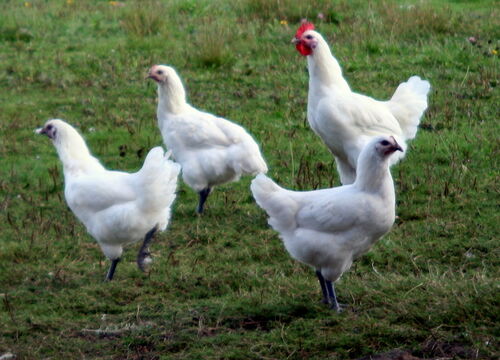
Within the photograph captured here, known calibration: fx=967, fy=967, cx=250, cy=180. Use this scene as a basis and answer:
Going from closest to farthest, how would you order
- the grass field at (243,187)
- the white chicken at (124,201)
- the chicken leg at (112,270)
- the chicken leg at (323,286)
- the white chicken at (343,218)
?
the grass field at (243,187)
the white chicken at (343,218)
the chicken leg at (323,286)
the white chicken at (124,201)
the chicken leg at (112,270)

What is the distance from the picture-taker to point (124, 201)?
7043 millimetres

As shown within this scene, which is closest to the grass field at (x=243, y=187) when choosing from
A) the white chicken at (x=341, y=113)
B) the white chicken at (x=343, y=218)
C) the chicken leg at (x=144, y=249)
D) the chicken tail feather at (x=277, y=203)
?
Answer: the chicken leg at (x=144, y=249)

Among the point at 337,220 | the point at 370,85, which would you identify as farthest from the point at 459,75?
the point at 337,220

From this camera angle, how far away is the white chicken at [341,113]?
26.2 ft

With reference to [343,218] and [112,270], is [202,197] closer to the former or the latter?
[112,270]

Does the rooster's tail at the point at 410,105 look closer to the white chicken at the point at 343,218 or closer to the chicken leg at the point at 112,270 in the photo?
the white chicken at the point at 343,218

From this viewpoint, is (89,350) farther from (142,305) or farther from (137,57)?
(137,57)

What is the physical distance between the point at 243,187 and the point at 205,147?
2.35 feet

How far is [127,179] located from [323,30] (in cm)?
653

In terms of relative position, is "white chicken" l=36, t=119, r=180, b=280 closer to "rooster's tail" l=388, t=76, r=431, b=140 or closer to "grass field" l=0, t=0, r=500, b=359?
"grass field" l=0, t=0, r=500, b=359

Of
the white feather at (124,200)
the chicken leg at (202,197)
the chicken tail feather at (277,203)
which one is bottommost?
the chicken leg at (202,197)

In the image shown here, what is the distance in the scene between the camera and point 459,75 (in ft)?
37.0

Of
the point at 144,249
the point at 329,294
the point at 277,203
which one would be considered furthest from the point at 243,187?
the point at 329,294

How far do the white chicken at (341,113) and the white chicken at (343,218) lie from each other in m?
1.86
